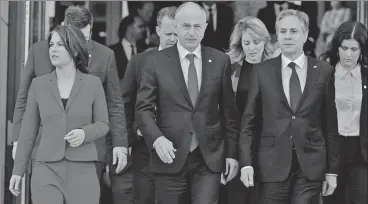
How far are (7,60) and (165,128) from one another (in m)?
1.99

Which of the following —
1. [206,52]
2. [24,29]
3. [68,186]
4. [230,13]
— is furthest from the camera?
[230,13]

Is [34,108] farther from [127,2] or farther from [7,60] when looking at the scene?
[127,2]

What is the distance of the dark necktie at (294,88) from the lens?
5.82 meters

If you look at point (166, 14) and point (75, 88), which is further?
point (166, 14)

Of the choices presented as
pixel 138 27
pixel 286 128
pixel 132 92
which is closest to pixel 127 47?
pixel 138 27

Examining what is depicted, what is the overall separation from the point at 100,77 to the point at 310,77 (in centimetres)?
156

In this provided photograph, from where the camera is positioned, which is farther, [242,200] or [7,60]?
[7,60]

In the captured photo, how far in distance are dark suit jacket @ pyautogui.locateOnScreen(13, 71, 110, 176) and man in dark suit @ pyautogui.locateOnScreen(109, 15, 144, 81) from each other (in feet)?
6.12

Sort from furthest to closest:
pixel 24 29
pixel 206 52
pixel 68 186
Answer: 1. pixel 24 29
2. pixel 206 52
3. pixel 68 186

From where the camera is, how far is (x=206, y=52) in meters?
5.83

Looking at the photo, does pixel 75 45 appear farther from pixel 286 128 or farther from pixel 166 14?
pixel 286 128

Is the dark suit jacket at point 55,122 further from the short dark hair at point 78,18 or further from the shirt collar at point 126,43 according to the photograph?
the shirt collar at point 126,43

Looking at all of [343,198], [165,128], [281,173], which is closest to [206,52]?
[165,128]

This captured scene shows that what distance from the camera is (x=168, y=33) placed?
6746mm
